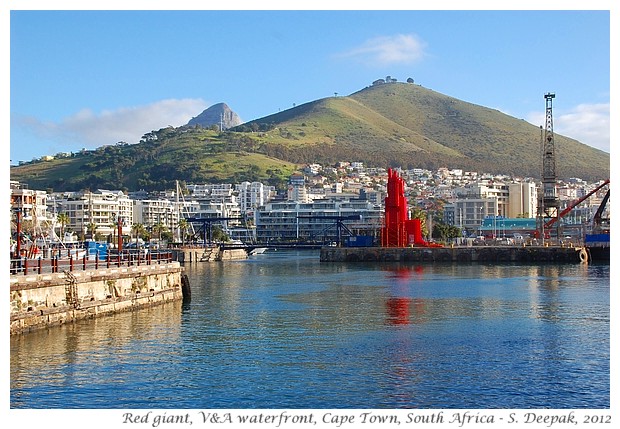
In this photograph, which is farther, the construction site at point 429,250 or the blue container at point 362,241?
the blue container at point 362,241

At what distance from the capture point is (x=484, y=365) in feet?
94.9

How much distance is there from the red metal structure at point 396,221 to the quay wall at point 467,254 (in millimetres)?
2243

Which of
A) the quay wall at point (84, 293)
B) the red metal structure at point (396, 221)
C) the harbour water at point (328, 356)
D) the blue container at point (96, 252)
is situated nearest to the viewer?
the harbour water at point (328, 356)

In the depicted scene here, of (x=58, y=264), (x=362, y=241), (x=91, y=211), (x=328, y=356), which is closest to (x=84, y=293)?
(x=58, y=264)

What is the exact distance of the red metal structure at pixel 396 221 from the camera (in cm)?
11214

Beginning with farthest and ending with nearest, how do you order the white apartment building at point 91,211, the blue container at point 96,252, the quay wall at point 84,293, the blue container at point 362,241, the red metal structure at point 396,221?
1. the white apartment building at point 91,211
2. the blue container at point 362,241
3. the red metal structure at point 396,221
4. the blue container at point 96,252
5. the quay wall at point 84,293

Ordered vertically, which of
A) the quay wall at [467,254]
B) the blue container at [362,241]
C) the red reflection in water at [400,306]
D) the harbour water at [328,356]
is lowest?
the harbour water at [328,356]

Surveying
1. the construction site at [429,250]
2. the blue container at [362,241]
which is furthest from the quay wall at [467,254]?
the blue container at [362,241]

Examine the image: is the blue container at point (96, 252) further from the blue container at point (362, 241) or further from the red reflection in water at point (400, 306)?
Result: the blue container at point (362, 241)

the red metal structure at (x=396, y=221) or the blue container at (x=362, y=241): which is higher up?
the red metal structure at (x=396, y=221)

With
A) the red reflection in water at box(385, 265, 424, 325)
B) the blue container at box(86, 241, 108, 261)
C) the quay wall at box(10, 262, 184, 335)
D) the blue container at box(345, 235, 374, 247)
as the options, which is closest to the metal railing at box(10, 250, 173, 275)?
the quay wall at box(10, 262, 184, 335)

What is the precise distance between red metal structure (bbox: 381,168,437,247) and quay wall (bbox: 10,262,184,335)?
62.6m
